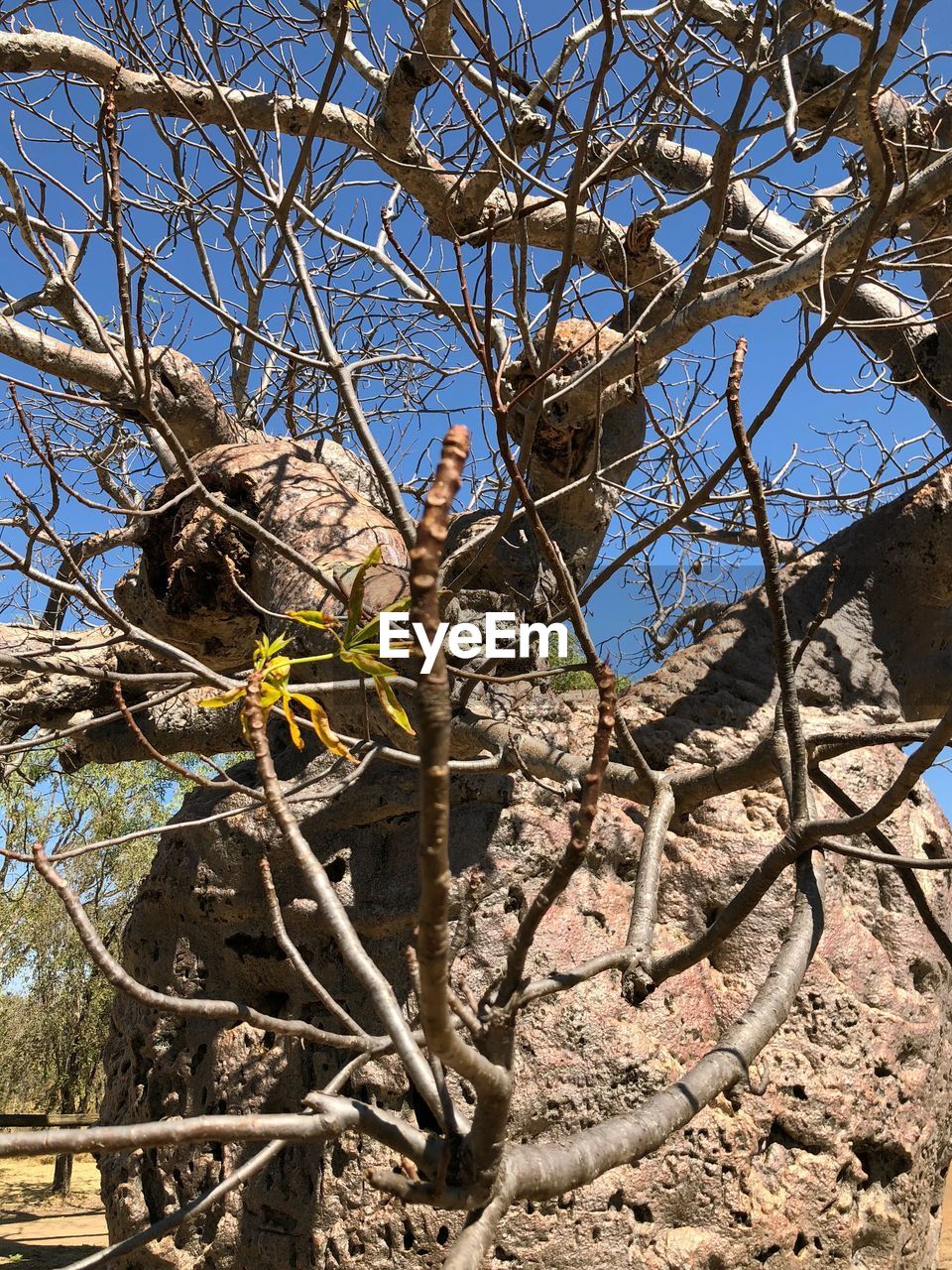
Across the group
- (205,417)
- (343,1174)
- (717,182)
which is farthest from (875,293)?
(343,1174)

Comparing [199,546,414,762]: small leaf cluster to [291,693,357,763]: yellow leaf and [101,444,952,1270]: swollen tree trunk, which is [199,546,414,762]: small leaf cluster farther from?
[101,444,952,1270]: swollen tree trunk

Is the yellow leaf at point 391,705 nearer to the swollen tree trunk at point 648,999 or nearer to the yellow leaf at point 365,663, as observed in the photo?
the yellow leaf at point 365,663

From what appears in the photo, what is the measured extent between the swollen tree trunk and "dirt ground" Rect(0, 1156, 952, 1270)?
2891mm

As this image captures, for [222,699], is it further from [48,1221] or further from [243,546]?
[48,1221]

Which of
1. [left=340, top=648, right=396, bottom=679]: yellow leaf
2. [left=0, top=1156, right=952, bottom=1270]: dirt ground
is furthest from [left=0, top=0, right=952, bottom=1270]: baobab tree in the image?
[left=0, top=1156, right=952, bottom=1270]: dirt ground

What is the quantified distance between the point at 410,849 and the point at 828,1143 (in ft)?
5.16

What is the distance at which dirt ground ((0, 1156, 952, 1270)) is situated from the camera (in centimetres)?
729

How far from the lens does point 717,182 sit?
2.77m

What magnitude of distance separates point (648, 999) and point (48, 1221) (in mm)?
8922

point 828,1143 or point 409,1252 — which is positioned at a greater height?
point 828,1143

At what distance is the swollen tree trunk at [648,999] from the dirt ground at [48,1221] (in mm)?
2891

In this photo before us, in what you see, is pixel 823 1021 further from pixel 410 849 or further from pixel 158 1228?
pixel 158 1228

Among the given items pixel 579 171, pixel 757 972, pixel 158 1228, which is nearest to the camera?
pixel 158 1228

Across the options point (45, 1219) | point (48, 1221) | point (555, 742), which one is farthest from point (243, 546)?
point (45, 1219)
